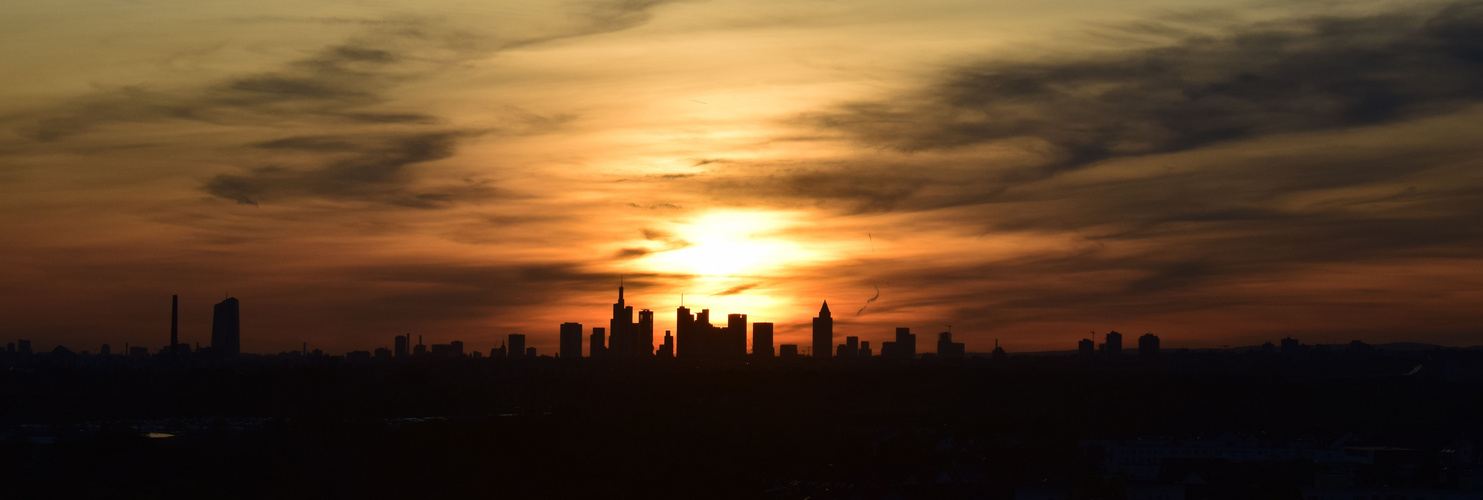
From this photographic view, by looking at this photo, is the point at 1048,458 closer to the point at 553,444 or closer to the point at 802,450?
the point at 802,450

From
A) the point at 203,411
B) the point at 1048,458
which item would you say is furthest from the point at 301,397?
the point at 1048,458

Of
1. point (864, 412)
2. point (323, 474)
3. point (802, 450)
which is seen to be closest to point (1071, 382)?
point (864, 412)

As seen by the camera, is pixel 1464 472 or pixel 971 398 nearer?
pixel 1464 472

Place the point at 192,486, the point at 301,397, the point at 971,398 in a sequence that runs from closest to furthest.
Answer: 1. the point at 192,486
2. the point at 301,397
3. the point at 971,398

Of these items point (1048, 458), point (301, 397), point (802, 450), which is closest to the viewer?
point (1048, 458)

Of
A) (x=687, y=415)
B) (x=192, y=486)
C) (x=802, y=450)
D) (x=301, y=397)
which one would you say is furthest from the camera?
(x=301, y=397)

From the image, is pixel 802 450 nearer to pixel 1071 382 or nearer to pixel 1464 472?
pixel 1464 472
